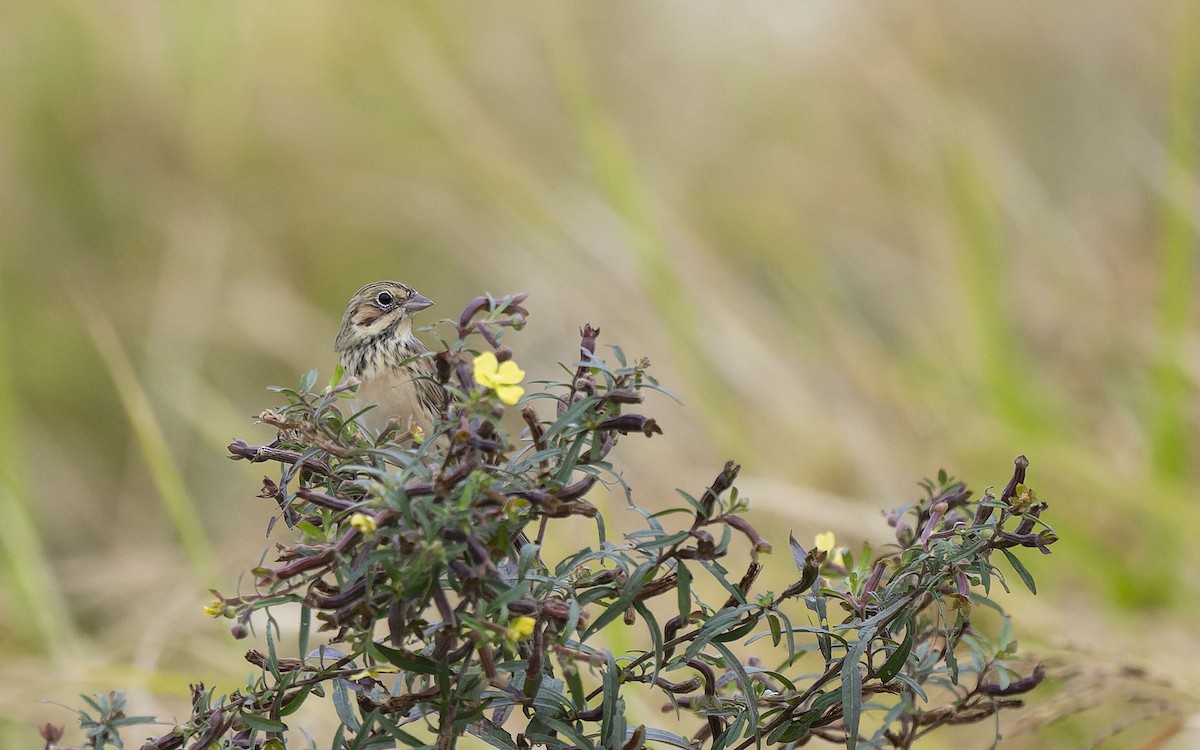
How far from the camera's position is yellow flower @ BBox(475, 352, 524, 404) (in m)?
0.76

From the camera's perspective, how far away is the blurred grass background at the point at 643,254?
2.23 meters

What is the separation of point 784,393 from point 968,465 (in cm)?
50

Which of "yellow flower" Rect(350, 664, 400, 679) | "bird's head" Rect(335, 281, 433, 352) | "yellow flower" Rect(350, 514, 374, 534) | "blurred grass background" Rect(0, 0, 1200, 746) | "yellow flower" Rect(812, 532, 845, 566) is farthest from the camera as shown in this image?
"blurred grass background" Rect(0, 0, 1200, 746)

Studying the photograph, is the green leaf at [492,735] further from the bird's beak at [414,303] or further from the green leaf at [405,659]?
the bird's beak at [414,303]

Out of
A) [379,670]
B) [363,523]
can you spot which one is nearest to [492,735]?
[379,670]

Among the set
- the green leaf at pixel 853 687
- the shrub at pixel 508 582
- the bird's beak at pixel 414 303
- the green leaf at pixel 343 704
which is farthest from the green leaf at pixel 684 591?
the bird's beak at pixel 414 303

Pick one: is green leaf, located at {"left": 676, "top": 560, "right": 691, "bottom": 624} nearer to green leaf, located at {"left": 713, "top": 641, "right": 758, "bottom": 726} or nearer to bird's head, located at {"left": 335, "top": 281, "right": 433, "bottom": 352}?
green leaf, located at {"left": 713, "top": 641, "right": 758, "bottom": 726}

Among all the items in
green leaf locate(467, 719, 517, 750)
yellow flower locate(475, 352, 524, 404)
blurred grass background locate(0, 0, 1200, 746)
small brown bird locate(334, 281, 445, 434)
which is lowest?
green leaf locate(467, 719, 517, 750)

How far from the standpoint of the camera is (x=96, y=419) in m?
3.89

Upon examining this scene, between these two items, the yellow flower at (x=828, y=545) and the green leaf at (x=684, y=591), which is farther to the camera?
the yellow flower at (x=828, y=545)

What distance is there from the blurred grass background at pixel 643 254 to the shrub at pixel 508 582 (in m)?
0.69

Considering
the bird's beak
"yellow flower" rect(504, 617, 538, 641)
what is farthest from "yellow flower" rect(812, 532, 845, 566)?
the bird's beak

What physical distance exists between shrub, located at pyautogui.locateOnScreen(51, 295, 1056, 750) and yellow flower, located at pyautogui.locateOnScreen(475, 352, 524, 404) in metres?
0.01

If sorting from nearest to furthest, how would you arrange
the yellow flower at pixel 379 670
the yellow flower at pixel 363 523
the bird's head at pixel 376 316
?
the yellow flower at pixel 363 523 < the yellow flower at pixel 379 670 < the bird's head at pixel 376 316
